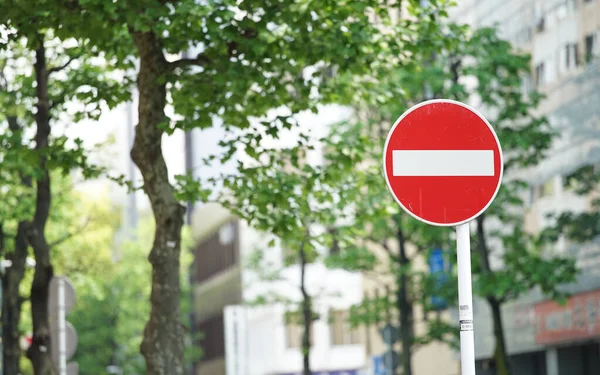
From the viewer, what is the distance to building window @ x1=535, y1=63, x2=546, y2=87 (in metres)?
40.2

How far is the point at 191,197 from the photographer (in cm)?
1694

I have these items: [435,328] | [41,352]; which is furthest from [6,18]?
[435,328]

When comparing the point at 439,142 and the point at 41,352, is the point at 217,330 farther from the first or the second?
the point at 439,142

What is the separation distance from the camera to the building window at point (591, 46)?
119 ft

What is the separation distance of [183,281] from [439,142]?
7218cm

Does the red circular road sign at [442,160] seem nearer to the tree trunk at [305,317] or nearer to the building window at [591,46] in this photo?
the building window at [591,46]

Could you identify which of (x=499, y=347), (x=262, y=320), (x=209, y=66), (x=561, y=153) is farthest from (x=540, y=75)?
(x=262, y=320)

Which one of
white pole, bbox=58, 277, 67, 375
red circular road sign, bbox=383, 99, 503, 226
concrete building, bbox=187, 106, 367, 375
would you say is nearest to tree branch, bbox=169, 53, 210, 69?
white pole, bbox=58, 277, 67, 375

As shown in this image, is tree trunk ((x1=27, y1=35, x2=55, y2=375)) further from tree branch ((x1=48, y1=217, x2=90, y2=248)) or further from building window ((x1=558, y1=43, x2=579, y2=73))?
building window ((x1=558, y1=43, x2=579, y2=73))

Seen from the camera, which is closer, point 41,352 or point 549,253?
point 41,352

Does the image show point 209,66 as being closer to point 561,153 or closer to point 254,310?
point 561,153

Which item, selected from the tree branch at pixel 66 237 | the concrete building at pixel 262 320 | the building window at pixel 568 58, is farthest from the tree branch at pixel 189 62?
the concrete building at pixel 262 320

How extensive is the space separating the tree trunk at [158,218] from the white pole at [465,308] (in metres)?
8.44

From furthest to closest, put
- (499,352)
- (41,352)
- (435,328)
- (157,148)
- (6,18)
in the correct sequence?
1. (435,328)
2. (499,352)
3. (41,352)
4. (157,148)
5. (6,18)
